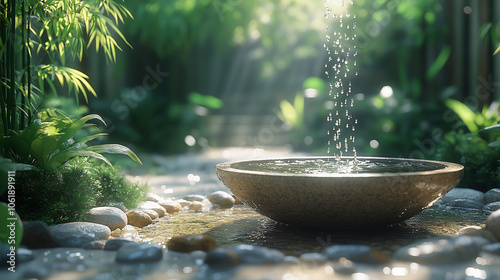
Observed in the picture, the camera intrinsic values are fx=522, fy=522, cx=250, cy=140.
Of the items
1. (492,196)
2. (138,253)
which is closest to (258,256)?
(138,253)

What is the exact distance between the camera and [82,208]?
3535 millimetres

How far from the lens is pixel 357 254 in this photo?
2.58 m

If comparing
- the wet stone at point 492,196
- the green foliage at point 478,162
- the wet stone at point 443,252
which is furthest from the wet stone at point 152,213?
the green foliage at point 478,162

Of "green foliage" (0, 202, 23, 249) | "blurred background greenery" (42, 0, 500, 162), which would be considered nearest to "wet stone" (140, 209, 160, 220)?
"green foliage" (0, 202, 23, 249)

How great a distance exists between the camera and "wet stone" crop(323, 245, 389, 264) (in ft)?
8.39

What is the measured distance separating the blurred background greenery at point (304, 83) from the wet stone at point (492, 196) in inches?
79.4

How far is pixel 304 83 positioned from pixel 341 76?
762 millimetres

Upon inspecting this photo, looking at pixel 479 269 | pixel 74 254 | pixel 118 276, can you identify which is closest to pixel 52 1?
pixel 74 254

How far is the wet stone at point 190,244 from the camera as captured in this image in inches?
114

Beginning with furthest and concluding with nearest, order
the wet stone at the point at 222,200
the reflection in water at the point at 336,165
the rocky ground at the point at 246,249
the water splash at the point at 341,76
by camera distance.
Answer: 1. the water splash at the point at 341,76
2. the wet stone at the point at 222,200
3. the reflection in water at the point at 336,165
4. the rocky ground at the point at 246,249

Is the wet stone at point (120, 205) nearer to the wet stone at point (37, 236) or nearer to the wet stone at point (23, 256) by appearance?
the wet stone at point (37, 236)

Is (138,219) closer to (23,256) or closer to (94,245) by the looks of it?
(94,245)

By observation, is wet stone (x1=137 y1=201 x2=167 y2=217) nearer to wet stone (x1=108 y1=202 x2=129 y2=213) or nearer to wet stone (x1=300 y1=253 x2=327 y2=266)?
wet stone (x1=108 y1=202 x2=129 y2=213)

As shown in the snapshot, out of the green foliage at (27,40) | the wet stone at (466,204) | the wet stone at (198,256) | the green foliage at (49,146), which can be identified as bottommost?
the wet stone at (466,204)
